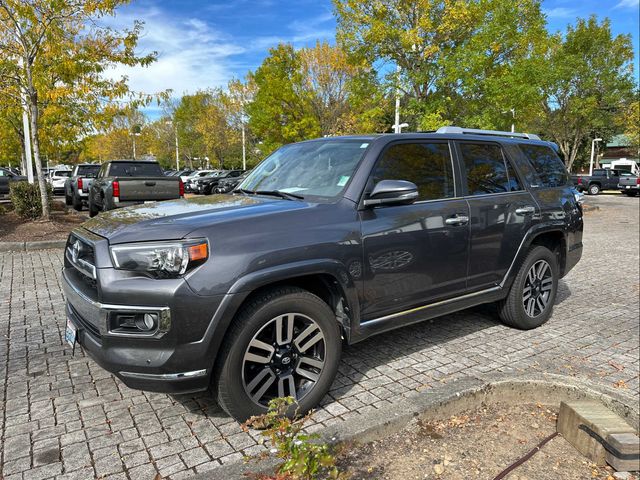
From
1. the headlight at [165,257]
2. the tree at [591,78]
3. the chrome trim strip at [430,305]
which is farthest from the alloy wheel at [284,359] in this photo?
the tree at [591,78]

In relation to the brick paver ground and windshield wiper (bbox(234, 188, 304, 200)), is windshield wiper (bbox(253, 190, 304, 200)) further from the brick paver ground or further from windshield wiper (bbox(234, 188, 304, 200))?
the brick paver ground

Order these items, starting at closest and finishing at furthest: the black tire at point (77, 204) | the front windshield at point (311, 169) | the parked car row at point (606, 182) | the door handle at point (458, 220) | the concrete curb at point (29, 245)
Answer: the front windshield at point (311, 169)
the door handle at point (458, 220)
the concrete curb at point (29, 245)
the black tire at point (77, 204)
the parked car row at point (606, 182)

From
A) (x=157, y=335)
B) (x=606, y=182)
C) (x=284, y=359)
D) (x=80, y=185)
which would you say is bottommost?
(x=284, y=359)

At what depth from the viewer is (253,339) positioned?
281 centimetres

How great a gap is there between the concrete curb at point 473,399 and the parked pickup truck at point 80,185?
14625mm

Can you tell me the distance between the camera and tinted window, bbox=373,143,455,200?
3595 mm

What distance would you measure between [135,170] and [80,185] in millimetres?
3758

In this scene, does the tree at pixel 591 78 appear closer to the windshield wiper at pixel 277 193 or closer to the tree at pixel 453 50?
the tree at pixel 453 50

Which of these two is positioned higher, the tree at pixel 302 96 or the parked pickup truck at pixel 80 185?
the tree at pixel 302 96

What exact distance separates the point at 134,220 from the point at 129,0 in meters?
9.50

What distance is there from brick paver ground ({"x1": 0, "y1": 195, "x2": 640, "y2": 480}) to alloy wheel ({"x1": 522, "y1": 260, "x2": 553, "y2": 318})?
256 mm

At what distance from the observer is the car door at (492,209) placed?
4.09m

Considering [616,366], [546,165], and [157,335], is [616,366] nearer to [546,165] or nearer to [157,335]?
[546,165]

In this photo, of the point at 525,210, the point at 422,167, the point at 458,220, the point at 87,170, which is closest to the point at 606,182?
the point at 87,170
